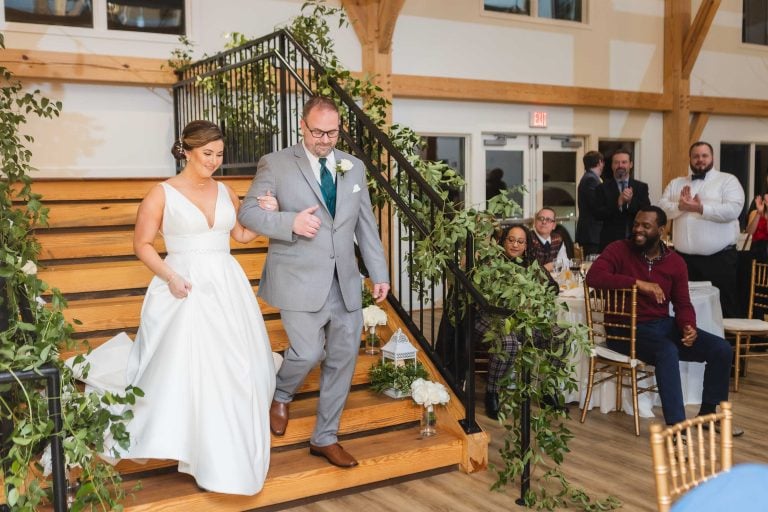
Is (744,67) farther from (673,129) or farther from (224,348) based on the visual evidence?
(224,348)

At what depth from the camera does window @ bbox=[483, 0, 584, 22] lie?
30.1ft

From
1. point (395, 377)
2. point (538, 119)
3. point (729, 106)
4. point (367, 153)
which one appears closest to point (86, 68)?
point (367, 153)

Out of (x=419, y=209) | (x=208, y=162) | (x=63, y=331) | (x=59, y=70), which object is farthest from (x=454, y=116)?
(x=63, y=331)

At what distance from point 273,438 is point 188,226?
1.08m

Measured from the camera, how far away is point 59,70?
6.64 meters

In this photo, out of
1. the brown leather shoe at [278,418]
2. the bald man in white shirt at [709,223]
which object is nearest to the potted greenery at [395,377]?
the brown leather shoe at [278,418]

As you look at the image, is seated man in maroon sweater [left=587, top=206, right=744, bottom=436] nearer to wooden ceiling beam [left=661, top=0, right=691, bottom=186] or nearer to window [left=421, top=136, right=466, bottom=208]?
window [left=421, top=136, right=466, bottom=208]

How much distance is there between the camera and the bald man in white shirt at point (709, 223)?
5918 mm

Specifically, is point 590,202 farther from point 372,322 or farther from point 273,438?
point 273,438

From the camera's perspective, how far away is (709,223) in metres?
5.98

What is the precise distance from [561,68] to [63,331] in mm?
8191

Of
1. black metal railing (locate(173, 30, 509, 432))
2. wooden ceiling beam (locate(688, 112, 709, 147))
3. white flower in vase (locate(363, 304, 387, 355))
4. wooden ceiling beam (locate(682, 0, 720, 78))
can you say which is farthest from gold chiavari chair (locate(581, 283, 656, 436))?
wooden ceiling beam (locate(688, 112, 709, 147))

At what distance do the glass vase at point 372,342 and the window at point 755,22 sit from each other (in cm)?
908

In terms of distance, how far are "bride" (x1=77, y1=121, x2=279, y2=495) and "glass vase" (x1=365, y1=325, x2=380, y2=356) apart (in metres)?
1.11
